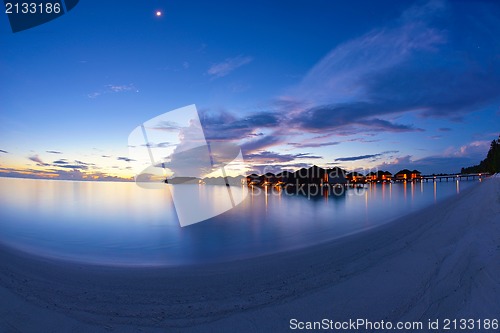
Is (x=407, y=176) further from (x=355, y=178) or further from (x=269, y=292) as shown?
(x=269, y=292)

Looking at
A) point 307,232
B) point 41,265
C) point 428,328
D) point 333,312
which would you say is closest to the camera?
point 428,328

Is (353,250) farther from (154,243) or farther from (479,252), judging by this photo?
(154,243)

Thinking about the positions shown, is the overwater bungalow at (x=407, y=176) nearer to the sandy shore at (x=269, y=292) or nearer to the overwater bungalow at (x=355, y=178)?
the overwater bungalow at (x=355, y=178)

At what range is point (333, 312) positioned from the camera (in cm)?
471

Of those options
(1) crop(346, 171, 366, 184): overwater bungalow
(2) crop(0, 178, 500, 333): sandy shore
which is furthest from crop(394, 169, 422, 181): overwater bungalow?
(2) crop(0, 178, 500, 333): sandy shore

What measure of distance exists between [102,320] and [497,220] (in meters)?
11.7

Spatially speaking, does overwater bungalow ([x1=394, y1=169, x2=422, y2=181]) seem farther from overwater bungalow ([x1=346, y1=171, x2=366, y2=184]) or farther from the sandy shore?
the sandy shore

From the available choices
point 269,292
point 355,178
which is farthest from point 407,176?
point 269,292

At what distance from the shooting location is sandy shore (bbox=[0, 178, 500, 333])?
14.8 feet

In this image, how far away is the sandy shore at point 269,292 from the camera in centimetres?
450

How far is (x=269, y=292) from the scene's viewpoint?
231 inches

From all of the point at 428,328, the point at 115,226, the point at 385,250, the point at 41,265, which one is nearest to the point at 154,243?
the point at 41,265

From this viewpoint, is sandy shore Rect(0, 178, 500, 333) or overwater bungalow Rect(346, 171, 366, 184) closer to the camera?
sandy shore Rect(0, 178, 500, 333)

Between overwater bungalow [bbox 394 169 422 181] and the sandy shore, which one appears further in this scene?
overwater bungalow [bbox 394 169 422 181]
